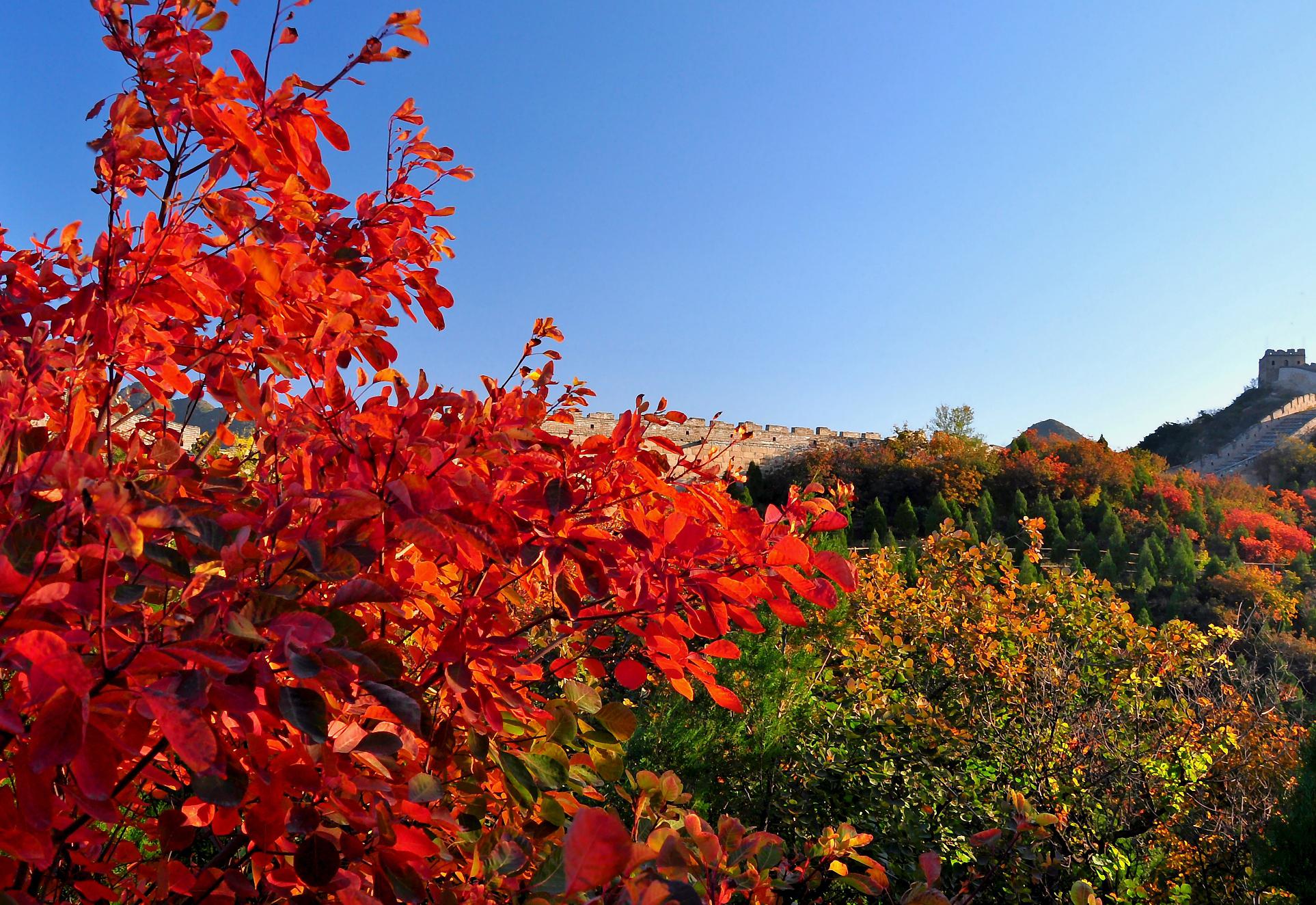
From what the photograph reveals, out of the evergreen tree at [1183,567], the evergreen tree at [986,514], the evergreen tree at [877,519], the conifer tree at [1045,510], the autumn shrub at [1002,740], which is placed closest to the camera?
the autumn shrub at [1002,740]

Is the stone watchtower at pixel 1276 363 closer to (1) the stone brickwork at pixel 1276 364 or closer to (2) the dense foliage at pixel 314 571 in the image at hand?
(1) the stone brickwork at pixel 1276 364

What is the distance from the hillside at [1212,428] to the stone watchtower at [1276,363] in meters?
1.47

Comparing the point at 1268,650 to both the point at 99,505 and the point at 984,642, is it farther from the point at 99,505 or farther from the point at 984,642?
the point at 99,505

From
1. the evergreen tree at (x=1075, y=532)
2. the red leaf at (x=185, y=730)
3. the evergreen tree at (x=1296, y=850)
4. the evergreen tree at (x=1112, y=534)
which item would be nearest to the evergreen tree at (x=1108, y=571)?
the evergreen tree at (x=1112, y=534)

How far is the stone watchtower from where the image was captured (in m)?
45.8

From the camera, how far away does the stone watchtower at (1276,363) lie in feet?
150

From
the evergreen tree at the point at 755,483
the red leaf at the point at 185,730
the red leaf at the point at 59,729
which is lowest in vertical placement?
the red leaf at the point at 185,730

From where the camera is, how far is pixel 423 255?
1.61 m

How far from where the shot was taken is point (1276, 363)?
4641 centimetres

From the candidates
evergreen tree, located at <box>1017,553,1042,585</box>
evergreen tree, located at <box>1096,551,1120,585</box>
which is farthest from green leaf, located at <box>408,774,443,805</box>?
evergreen tree, located at <box>1096,551,1120,585</box>

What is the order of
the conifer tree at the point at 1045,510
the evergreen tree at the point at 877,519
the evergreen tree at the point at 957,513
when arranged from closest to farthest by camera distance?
the evergreen tree at the point at 957,513 < the conifer tree at the point at 1045,510 < the evergreen tree at the point at 877,519

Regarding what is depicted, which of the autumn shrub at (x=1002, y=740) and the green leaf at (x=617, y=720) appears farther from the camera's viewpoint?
the autumn shrub at (x=1002, y=740)

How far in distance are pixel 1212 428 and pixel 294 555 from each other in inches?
1947

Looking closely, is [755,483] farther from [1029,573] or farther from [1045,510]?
[1029,573]
